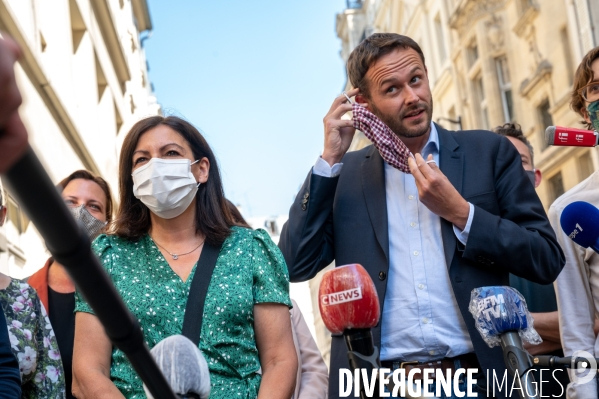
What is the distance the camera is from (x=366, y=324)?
211 cm

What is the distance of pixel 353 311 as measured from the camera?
211cm

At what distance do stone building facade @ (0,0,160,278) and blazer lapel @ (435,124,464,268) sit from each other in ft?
8.02

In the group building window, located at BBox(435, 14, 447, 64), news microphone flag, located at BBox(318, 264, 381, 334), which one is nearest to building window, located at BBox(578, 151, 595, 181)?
building window, located at BBox(435, 14, 447, 64)

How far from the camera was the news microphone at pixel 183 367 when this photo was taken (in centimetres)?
184

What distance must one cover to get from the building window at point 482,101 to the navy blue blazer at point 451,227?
23.5 m

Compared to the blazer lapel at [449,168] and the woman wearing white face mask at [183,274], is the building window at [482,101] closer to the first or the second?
the blazer lapel at [449,168]

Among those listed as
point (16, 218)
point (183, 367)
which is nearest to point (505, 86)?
point (16, 218)

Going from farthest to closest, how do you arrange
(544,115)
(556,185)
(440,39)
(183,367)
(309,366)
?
(440,39)
(544,115)
(556,185)
(309,366)
(183,367)

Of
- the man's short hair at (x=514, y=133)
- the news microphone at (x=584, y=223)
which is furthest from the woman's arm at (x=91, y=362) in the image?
the man's short hair at (x=514, y=133)

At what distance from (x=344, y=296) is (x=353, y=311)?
0.19ft

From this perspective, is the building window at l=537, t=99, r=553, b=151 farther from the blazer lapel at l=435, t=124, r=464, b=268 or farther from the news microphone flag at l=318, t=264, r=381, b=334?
the news microphone flag at l=318, t=264, r=381, b=334

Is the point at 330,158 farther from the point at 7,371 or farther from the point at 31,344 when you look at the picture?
the point at 7,371

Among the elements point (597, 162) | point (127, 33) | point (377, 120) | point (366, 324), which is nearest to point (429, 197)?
point (377, 120)

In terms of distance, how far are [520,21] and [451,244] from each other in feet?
68.7
